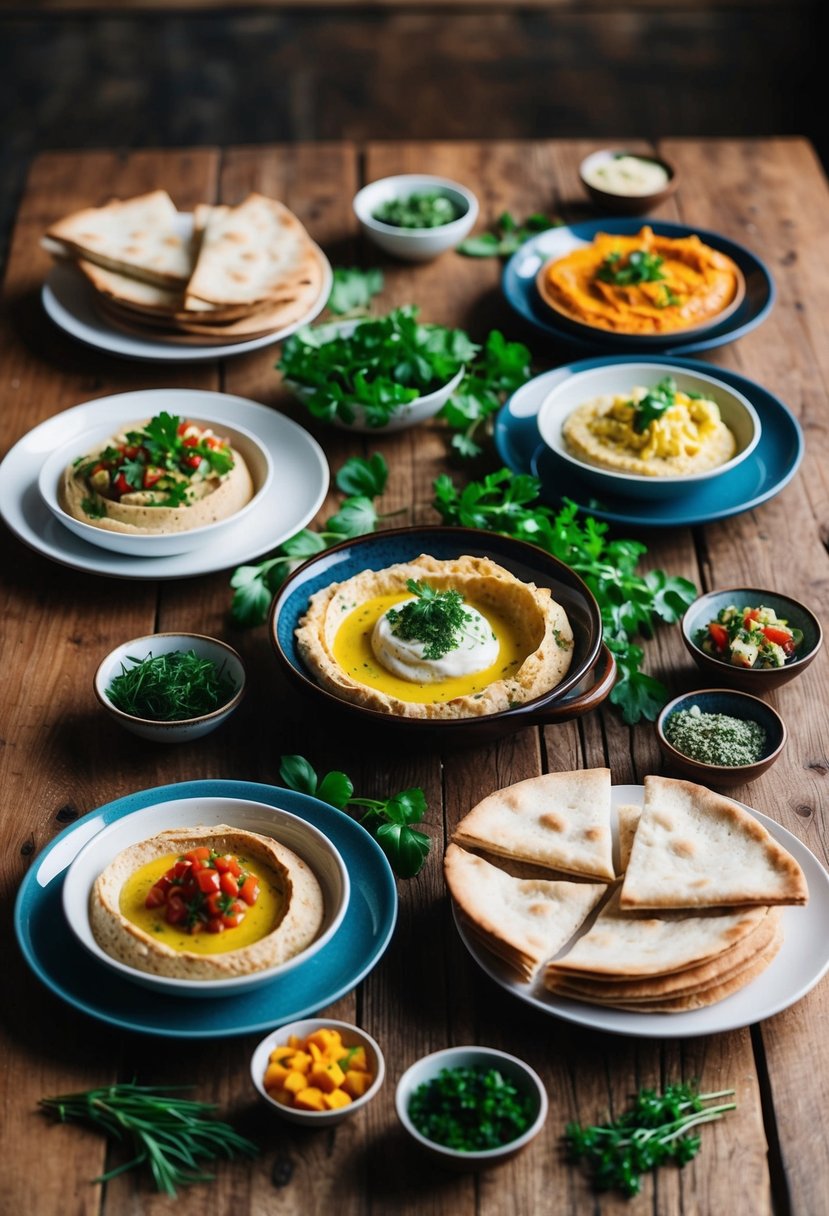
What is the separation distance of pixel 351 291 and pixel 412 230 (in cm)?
43

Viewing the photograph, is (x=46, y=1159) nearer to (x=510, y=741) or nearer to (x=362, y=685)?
(x=362, y=685)

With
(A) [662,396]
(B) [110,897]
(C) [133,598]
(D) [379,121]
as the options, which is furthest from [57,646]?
(D) [379,121]

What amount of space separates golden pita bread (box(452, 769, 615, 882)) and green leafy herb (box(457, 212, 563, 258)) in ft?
9.46

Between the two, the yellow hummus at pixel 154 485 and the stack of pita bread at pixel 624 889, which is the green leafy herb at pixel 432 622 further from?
the yellow hummus at pixel 154 485

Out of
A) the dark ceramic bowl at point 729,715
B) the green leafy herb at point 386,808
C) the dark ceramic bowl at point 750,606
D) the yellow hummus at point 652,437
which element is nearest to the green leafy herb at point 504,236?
the yellow hummus at point 652,437

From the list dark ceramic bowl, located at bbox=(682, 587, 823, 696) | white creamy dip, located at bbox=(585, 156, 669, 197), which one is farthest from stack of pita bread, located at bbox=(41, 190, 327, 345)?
dark ceramic bowl, located at bbox=(682, 587, 823, 696)

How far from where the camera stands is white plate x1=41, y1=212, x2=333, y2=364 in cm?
440

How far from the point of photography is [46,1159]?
2303mm

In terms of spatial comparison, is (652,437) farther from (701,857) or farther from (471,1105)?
(471,1105)

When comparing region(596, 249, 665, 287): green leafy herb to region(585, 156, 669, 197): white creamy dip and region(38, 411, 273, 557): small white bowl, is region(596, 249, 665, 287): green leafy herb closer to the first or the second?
region(585, 156, 669, 197): white creamy dip

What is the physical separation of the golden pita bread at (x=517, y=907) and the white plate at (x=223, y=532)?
1.30 meters

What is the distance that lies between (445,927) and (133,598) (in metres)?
1.42

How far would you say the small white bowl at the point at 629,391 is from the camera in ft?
12.3

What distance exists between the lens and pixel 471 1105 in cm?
226
